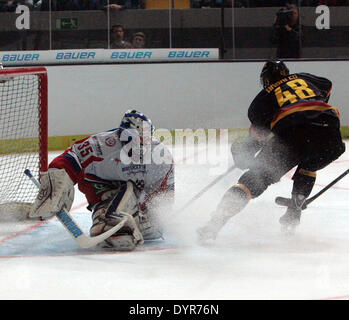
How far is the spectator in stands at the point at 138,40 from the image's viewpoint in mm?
7578

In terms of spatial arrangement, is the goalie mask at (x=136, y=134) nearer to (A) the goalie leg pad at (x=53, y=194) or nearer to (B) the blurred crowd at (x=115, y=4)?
(A) the goalie leg pad at (x=53, y=194)

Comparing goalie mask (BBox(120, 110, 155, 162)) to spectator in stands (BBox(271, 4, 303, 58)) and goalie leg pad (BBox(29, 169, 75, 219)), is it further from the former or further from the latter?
spectator in stands (BBox(271, 4, 303, 58))

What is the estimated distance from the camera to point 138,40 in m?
7.59

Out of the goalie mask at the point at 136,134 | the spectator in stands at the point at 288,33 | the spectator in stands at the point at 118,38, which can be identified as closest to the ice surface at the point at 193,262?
the goalie mask at the point at 136,134

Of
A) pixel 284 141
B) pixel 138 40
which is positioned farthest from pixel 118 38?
pixel 284 141

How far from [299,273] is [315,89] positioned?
112cm

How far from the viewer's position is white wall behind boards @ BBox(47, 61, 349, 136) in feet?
24.1

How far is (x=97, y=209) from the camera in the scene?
3875mm

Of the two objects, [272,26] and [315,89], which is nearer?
[315,89]

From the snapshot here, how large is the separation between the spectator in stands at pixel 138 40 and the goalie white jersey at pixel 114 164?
3761 millimetres

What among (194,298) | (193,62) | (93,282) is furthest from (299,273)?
(193,62)

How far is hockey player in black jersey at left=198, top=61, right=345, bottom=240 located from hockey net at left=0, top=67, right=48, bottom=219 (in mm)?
1129
